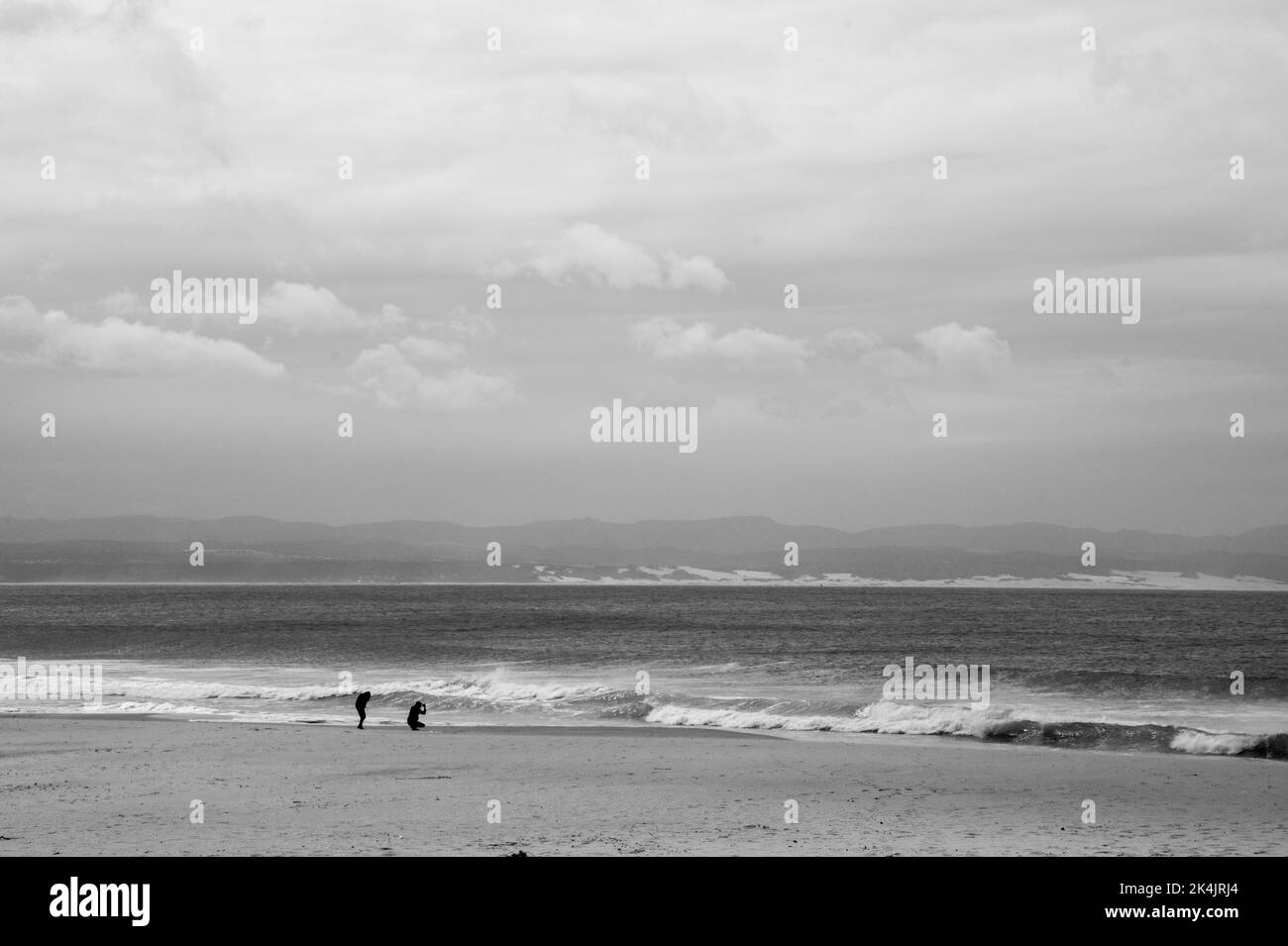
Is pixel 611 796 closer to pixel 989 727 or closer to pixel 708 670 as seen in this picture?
pixel 989 727

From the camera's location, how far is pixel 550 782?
1881 cm

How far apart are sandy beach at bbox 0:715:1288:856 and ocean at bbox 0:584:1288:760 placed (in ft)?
14.1

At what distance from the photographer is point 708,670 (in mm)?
45375

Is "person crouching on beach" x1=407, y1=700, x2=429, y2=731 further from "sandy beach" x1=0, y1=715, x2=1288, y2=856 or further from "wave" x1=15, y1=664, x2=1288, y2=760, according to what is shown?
"wave" x1=15, y1=664, x2=1288, y2=760

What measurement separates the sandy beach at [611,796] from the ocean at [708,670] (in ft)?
14.1

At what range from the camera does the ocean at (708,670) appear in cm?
2897

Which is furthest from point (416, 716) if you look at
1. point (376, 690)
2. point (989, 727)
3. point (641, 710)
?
point (989, 727)

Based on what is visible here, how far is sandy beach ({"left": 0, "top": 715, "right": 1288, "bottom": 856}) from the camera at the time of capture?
14.0 metres

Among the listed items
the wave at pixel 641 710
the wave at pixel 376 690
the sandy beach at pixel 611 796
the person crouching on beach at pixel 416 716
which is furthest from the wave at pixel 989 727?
the person crouching on beach at pixel 416 716

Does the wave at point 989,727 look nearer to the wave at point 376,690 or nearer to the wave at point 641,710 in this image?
the wave at point 641,710

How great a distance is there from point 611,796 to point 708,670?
28.3 meters

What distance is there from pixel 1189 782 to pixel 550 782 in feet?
35.3
